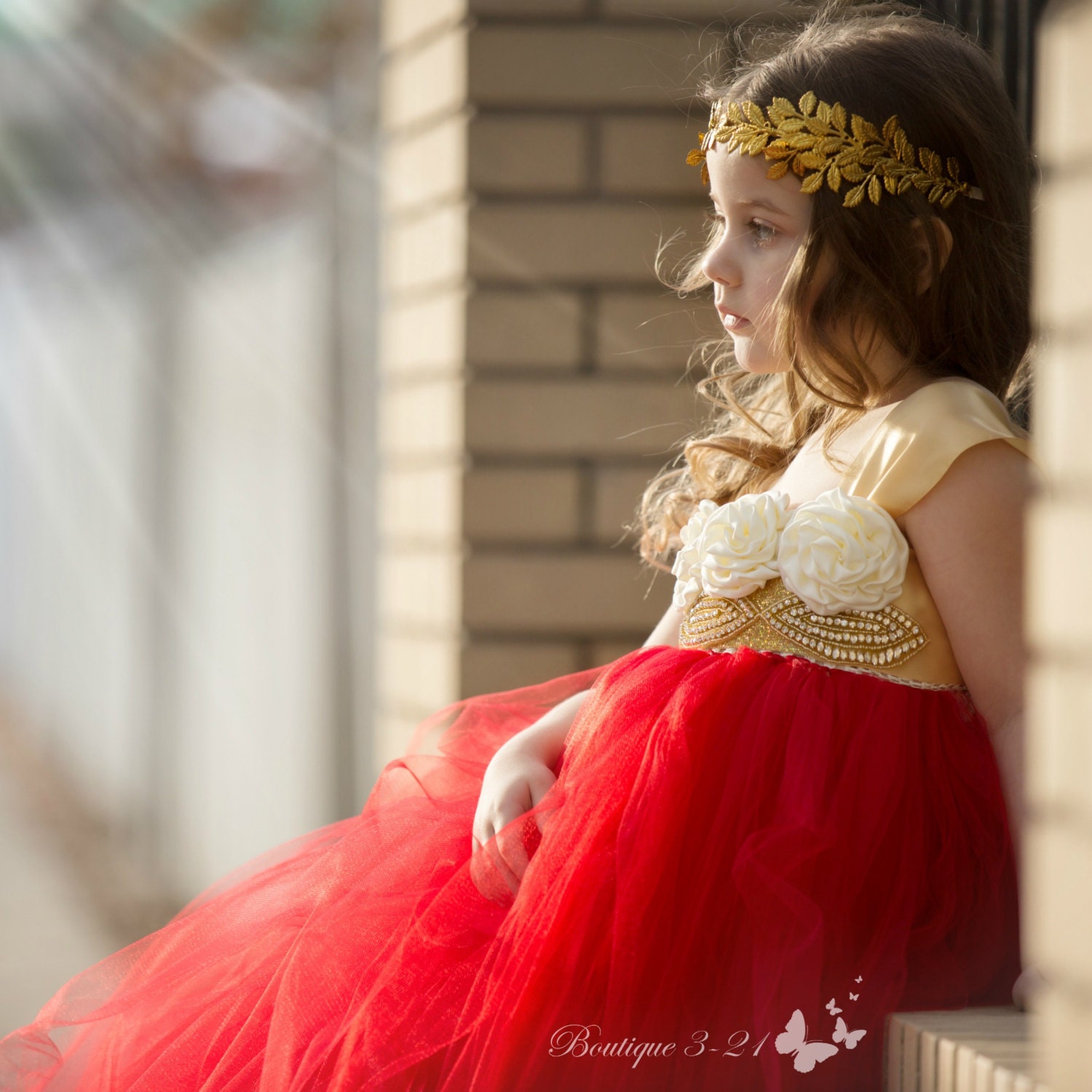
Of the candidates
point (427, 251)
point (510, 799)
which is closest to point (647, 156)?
point (427, 251)

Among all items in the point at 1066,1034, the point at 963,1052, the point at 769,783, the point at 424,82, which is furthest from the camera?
the point at 424,82

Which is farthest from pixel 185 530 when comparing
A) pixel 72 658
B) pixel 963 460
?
pixel 963 460

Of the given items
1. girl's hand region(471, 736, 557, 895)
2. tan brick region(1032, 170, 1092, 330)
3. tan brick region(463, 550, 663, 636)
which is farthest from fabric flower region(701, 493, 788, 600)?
tan brick region(463, 550, 663, 636)

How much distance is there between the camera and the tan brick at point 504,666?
76.5 inches

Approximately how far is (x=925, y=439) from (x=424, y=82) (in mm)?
1234

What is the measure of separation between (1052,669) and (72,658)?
181 inches

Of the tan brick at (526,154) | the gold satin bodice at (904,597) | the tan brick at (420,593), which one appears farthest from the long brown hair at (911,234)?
the tan brick at (420,593)

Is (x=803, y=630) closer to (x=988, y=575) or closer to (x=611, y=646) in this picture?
(x=988, y=575)

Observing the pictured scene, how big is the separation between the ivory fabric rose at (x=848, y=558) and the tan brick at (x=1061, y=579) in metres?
0.41

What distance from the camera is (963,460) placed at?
1.22 metres

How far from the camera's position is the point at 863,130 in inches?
53.3

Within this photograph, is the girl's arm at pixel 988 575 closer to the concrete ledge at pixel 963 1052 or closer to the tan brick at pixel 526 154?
the concrete ledge at pixel 963 1052

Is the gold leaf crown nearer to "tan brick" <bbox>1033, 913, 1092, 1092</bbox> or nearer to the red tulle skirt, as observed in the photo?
the red tulle skirt

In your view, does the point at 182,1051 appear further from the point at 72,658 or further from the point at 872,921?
the point at 72,658
